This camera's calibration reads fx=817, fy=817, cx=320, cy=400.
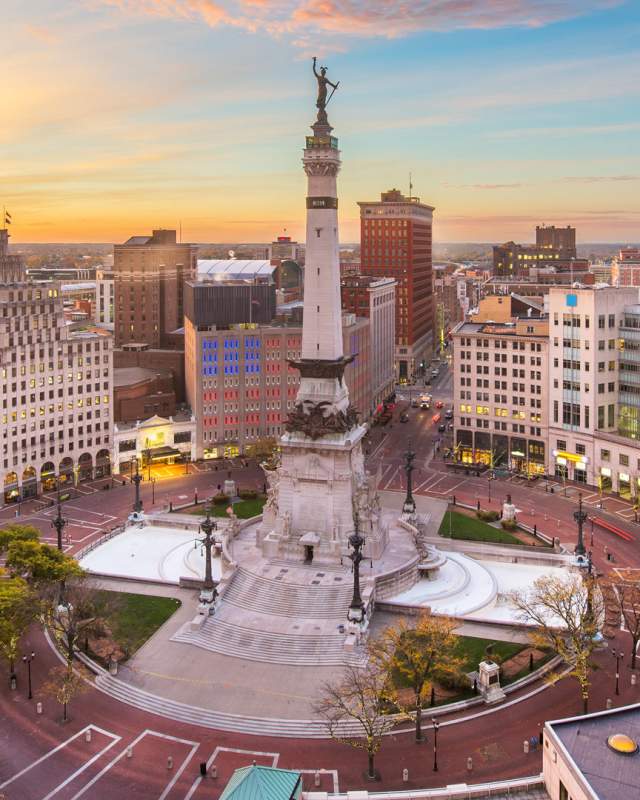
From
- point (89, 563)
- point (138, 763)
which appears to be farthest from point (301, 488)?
point (138, 763)

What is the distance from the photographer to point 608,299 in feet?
415

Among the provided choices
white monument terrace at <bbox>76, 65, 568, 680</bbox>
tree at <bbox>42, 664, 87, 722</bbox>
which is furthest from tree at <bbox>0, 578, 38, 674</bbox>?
white monument terrace at <bbox>76, 65, 568, 680</bbox>

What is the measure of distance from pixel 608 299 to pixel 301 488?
65213mm

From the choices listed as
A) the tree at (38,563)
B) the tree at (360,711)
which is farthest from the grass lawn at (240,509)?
the tree at (360,711)

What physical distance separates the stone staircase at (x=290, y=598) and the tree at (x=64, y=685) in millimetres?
18178

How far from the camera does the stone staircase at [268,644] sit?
70.1 meters

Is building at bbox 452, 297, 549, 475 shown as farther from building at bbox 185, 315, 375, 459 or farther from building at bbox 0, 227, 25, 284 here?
building at bbox 0, 227, 25, 284

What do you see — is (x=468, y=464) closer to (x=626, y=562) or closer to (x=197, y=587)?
(x=626, y=562)

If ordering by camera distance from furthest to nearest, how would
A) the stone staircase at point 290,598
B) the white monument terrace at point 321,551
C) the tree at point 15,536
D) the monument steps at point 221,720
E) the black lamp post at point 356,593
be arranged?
the white monument terrace at point 321,551, the tree at point 15,536, the stone staircase at point 290,598, the black lamp post at point 356,593, the monument steps at point 221,720

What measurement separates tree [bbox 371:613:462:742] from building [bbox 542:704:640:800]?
13541 millimetres

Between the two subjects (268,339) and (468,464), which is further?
(268,339)

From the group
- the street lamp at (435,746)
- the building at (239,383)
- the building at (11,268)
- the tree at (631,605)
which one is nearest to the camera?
the street lamp at (435,746)

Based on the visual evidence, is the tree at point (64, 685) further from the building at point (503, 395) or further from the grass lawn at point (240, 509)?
the building at point (503, 395)

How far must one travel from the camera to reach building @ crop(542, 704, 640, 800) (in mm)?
40750
